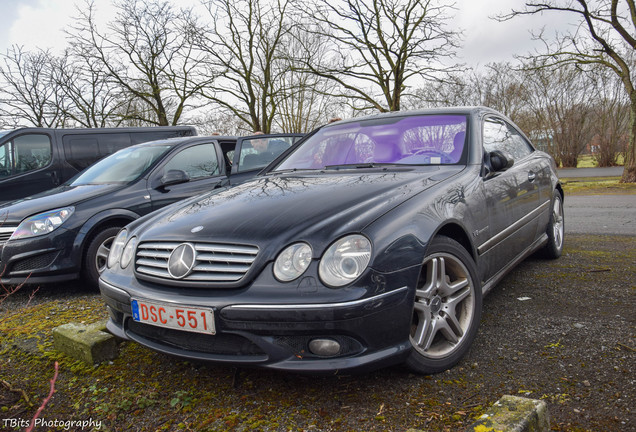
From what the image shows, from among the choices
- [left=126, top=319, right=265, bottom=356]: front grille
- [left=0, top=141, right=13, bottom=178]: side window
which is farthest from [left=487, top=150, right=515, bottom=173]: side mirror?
[left=0, top=141, right=13, bottom=178]: side window

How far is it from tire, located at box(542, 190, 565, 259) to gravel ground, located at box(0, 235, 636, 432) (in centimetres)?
135

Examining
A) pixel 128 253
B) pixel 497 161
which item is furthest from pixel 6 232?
pixel 497 161

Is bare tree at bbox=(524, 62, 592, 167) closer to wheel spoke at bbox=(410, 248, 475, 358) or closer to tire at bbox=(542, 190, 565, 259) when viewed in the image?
tire at bbox=(542, 190, 565, 259)

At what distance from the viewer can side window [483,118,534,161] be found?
3406 millimetres

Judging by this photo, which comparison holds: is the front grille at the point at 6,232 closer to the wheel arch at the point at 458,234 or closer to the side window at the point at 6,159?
the side window at the point at 6,159

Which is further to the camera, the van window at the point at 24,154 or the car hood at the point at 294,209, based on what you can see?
the van window at the point at 24,154

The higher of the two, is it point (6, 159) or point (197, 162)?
point (6, 159)

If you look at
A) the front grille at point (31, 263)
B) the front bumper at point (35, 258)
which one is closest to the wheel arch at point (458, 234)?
the front bumper at point (35, 258)

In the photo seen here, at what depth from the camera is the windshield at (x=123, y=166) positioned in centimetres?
497

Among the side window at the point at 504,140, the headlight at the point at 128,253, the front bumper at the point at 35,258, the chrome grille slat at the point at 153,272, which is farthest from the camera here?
the front bumper at the point at 35,258

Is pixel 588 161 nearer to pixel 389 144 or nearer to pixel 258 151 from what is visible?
pixel 258 151

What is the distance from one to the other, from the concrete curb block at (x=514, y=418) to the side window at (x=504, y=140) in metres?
1.96

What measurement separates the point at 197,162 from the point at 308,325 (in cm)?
407

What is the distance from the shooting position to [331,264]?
1.94 m
